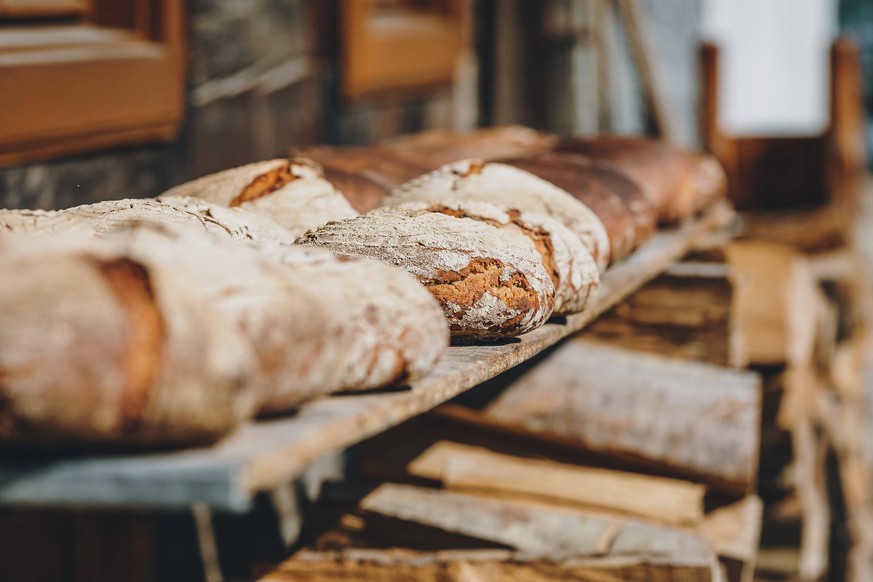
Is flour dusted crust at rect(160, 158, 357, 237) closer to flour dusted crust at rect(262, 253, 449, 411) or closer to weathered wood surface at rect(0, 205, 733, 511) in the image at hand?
flour dusted crust at rect(262, 253, 449, 411)

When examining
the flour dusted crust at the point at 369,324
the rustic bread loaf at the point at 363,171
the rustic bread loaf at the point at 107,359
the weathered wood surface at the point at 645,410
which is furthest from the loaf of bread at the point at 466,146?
the rustic bread loaf at the point at 107,359

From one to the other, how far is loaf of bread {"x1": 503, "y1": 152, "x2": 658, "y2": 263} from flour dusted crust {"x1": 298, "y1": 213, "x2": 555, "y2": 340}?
669mm

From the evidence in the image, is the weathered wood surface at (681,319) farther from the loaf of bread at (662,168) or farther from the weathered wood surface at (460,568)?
the weathered wood surface at (460,568)

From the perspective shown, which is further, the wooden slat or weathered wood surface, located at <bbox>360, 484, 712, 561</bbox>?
the wooden slat

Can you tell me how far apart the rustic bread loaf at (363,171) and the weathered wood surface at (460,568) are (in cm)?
61

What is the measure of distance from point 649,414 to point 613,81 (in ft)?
12.4

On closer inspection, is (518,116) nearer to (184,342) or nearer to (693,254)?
(693,254)

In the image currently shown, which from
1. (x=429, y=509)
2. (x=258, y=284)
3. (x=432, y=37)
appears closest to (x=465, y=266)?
(x=258, y=284)

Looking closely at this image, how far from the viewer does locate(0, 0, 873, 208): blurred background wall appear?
→ 99.3 inches

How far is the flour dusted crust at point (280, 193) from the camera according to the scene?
1671mm

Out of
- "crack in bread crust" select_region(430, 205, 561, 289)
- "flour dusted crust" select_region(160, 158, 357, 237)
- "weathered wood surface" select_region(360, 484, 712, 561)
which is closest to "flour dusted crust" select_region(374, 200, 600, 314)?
"crack in bread crust" select_region(430, 205, 561, 289)

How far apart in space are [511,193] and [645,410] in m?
0.82

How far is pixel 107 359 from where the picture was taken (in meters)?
0.88

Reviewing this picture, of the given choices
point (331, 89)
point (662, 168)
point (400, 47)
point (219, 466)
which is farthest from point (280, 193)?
point (400, 47)
